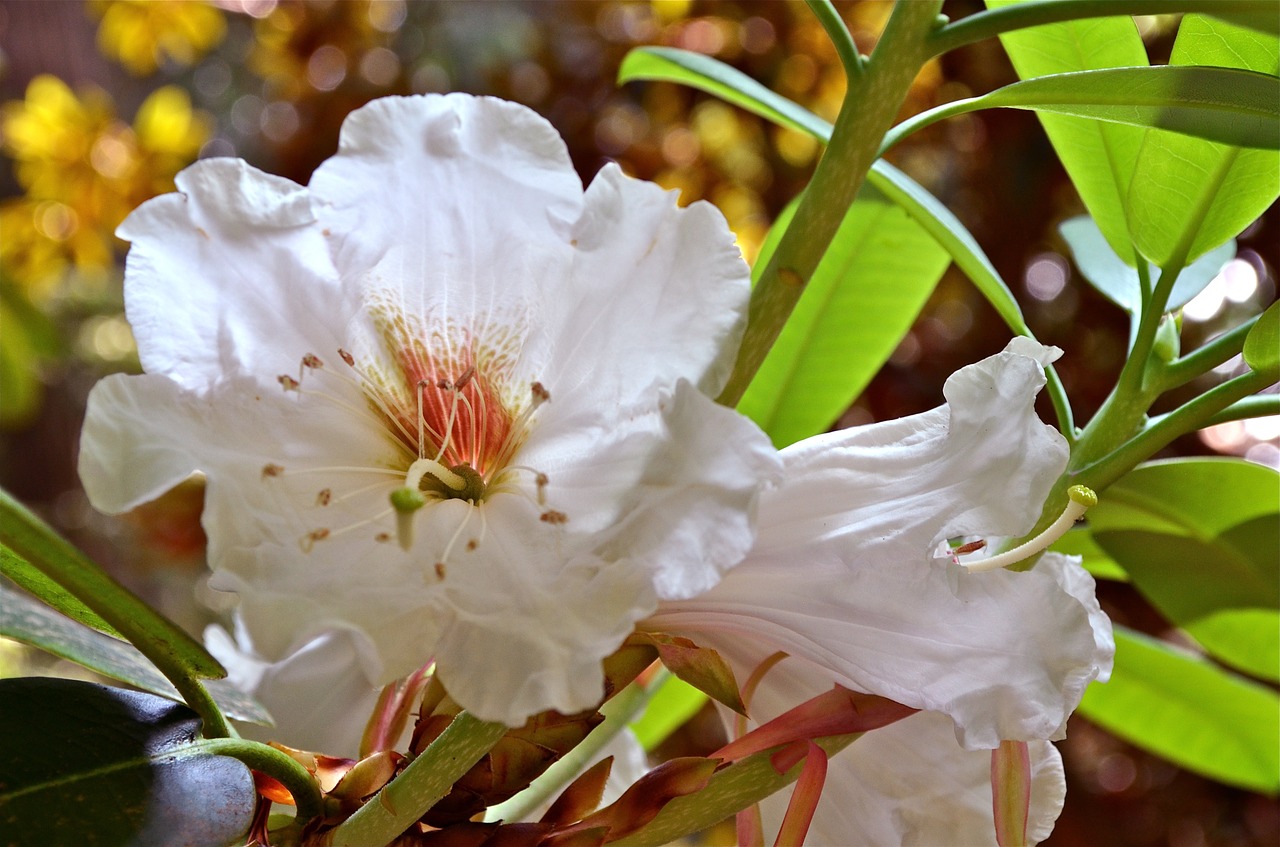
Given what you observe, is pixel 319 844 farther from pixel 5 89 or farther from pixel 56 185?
pixel 5 89

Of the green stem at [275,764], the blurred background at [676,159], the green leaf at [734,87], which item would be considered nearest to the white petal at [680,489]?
the green stem at [275,764]

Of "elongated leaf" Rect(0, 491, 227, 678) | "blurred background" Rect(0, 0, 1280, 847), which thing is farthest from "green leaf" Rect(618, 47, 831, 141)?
"blurred background" Rect(0, 0, 1280, 847)

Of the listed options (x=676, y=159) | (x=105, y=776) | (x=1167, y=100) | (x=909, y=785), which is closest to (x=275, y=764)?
(x=105, y=776)

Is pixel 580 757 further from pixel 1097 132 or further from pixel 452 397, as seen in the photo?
pixel 1097 132

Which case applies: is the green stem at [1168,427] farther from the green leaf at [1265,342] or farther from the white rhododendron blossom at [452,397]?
the white rhododendron blossom at [452,397]

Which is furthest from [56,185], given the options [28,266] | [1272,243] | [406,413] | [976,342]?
[1272,243]

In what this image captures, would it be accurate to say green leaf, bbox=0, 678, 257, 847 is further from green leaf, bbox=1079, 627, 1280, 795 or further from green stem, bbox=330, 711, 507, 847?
green leaf, bbox=1079, 627, 1280, 795
